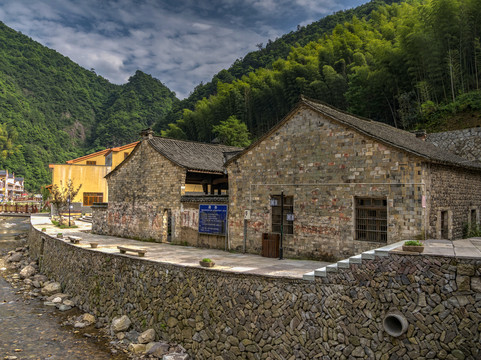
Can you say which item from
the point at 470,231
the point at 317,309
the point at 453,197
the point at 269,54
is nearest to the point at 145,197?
the point at 317,309

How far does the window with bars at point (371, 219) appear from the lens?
42.5 ft

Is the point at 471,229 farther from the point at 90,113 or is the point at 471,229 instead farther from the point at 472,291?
the point at 90,113

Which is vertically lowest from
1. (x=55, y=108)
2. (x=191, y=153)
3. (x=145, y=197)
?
(x=145, y=197)

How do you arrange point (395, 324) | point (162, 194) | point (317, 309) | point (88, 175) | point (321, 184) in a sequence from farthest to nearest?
point (88, 175)
point (162, 194)
point (321, 184)
point (317, 309)
point (395, 324)

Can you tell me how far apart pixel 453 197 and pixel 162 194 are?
50.8 ft

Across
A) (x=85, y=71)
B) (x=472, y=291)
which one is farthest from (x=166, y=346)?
(x=85, y=71)

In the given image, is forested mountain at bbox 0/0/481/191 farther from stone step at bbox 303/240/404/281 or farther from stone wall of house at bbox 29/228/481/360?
stone wall of house at bbox 29/228/481/360

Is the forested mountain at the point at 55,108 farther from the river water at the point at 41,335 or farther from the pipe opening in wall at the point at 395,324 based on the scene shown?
the pipe opening in wall at the point at 395,324

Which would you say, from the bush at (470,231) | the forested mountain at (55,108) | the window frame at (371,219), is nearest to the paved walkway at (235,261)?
the window frame at (371,219)

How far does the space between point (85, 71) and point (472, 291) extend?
15646cm

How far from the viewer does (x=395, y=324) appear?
833 centimetres

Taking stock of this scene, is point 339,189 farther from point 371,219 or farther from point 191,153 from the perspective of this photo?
point 191,153

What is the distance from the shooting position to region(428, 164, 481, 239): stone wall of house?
12586 millimetres

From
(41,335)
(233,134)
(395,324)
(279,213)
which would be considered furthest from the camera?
(233,134)
